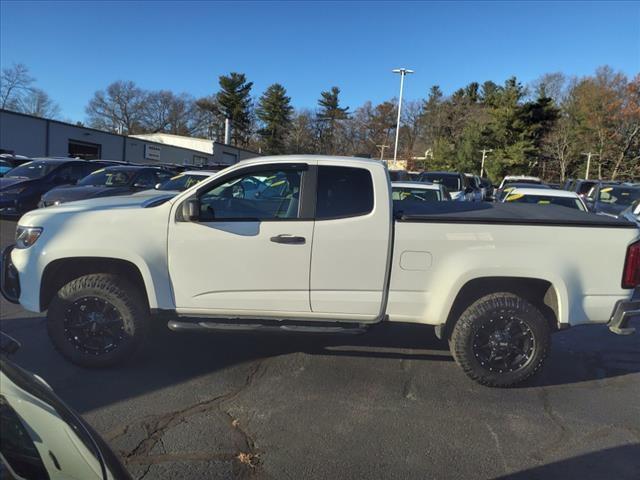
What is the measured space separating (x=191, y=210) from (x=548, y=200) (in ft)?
33.2

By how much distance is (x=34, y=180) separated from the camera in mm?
13734

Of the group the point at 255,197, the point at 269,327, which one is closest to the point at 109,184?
the point at 255,197

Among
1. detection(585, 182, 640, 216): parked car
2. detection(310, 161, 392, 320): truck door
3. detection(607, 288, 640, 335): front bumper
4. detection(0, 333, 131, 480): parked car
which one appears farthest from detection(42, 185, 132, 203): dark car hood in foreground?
detection(585, 182, 640, 216): parked car

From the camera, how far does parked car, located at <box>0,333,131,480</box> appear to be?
56.1 inches

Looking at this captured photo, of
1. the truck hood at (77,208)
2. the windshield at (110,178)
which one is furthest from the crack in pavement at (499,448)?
the windshield at (110,178)

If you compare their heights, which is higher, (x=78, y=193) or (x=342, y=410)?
(x=78, y=193)

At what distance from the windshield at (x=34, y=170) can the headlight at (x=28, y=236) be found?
34.9ft

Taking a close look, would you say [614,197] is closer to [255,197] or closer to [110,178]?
[110,178]

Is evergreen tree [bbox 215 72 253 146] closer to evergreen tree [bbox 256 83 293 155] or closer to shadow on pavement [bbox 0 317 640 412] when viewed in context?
evergreen tree [bbox 256 83 293 155]

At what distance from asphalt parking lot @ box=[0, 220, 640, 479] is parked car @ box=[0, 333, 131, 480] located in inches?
66.7

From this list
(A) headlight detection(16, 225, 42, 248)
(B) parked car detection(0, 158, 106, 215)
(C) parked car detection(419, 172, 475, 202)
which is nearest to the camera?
(A) headlight detection(16, 225, 42, 248)

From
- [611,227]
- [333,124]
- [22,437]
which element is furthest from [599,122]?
[22,437]

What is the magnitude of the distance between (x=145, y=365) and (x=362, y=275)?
217 cm

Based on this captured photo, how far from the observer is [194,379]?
14.8ft
